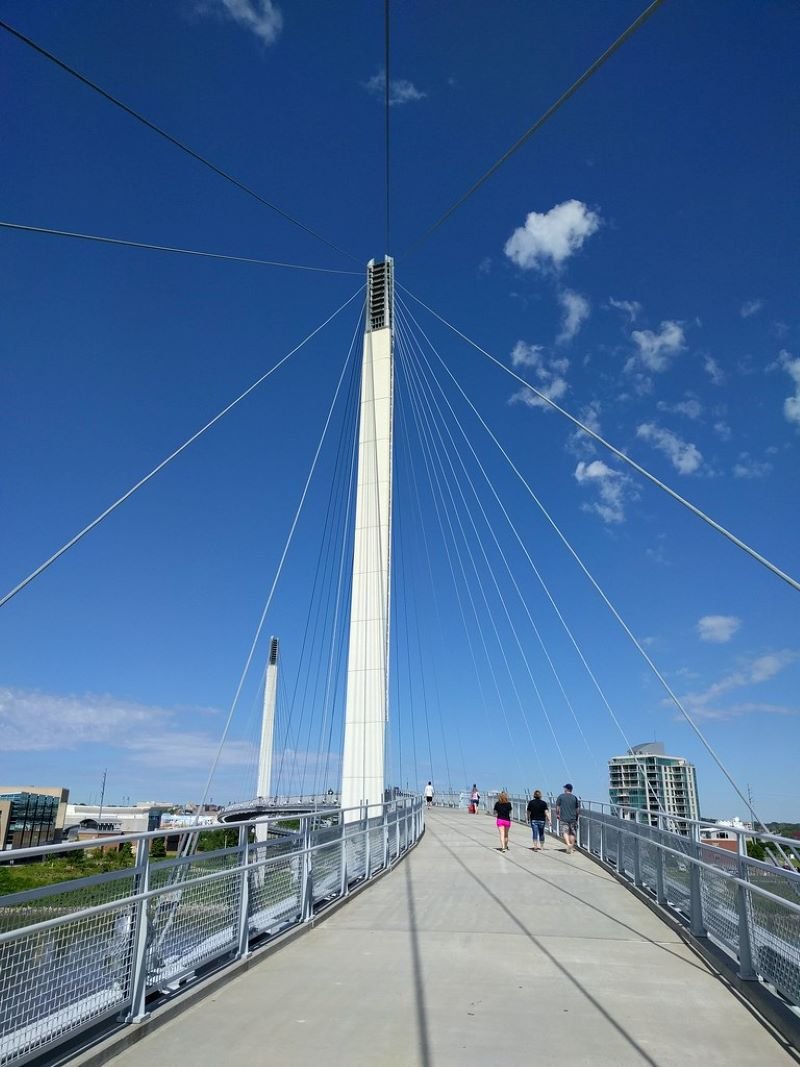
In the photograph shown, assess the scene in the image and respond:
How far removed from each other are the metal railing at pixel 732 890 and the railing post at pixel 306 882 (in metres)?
3.76

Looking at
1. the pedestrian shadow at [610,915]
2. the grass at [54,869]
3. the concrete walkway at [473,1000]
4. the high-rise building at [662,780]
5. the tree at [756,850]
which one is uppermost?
the high-rise building at [662,780]

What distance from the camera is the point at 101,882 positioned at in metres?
4.65

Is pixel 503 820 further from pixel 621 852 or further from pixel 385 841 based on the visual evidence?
pixel 385 841

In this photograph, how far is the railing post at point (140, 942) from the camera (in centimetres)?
479

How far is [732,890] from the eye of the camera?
6.39m

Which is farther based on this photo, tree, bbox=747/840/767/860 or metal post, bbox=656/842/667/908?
metal post, bbox=656/842/667/908

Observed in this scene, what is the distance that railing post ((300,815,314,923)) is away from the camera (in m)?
8.09

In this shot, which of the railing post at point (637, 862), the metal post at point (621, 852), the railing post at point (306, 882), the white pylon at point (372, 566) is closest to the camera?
the railing post at point (306, 882)

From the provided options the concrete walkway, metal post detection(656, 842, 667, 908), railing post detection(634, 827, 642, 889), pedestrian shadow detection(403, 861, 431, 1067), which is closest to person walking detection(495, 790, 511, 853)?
railing post detection(634, 827, 642, 889)

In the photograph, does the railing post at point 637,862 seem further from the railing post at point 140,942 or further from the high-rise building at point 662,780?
the high-rise building at point 662,780

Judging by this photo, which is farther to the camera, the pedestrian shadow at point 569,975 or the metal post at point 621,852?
the metal post at point 621,852

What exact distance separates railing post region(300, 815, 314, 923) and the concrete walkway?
27cm

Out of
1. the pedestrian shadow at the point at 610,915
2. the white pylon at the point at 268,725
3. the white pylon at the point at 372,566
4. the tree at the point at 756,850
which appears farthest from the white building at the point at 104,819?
the tree at the point at 756,850

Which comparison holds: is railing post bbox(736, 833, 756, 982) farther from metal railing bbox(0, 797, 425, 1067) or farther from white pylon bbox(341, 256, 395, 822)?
white pylon bbox(341, 256, 395, 822)
